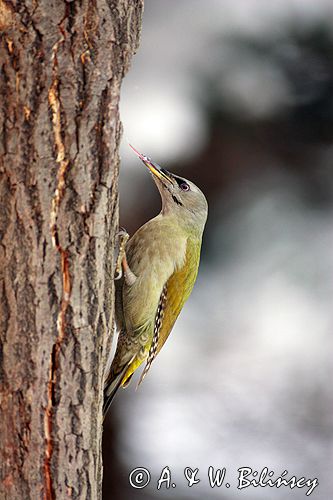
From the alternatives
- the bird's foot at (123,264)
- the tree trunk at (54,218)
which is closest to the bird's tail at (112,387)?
the bird's foot at (123,264)

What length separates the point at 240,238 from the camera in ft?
10.3

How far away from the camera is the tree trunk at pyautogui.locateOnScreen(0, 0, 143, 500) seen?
1.31 metres

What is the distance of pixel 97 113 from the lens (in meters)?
1.34

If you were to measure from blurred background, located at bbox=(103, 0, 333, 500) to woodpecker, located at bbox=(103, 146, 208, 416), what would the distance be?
3.22ft

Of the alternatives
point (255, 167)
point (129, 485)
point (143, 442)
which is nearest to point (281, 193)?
point (255, 167)

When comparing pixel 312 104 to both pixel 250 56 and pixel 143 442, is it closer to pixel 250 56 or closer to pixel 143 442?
pixel 250 56

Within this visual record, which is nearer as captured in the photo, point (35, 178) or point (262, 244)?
point (35, 178)

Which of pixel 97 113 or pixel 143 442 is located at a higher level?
pixel 97 113

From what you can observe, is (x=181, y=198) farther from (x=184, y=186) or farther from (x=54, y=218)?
(x=54, y=218)

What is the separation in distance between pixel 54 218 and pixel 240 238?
1.89 meters

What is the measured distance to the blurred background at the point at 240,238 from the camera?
3086 millimetres

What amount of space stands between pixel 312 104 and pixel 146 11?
0.86m

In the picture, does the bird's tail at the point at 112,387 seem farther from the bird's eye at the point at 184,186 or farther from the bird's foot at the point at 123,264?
the bird's eye at the point at 184,186

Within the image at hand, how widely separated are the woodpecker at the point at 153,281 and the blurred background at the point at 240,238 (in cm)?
98
